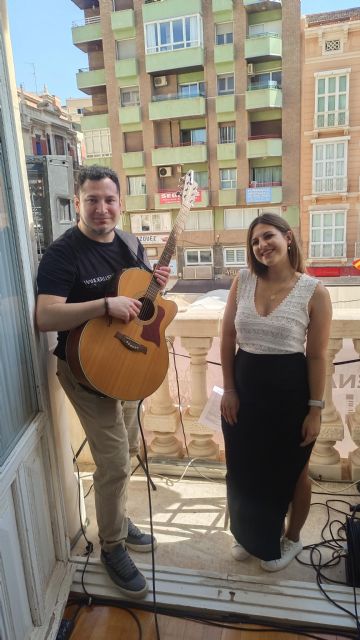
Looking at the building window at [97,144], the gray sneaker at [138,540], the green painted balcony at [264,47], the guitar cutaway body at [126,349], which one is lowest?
the gray sneaker at [138,540]

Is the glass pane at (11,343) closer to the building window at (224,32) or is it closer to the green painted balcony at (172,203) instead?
the green painted balcony at (172,203)

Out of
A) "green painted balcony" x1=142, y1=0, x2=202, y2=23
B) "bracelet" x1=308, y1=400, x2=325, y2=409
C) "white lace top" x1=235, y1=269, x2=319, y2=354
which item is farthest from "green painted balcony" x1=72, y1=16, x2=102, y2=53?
"bracelet" x1=308, y1=400, x2=325, y2=409

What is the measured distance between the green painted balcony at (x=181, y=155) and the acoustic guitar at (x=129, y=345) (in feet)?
1.97

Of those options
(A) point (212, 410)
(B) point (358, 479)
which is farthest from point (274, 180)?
(B) point (358, 479)

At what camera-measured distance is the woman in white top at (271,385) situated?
1.30 meters

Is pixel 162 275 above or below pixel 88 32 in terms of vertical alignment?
below

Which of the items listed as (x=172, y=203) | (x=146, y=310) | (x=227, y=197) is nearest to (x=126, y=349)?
(x=146, y=310)

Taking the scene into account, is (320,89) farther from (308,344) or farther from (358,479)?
(358,479)

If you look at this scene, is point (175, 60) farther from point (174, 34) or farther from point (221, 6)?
point (221, 6)

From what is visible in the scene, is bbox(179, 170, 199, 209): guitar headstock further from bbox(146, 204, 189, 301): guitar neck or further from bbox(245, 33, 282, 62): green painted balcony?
bbox(245, 33, 282, 62): green painted balcony

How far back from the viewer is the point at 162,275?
1.49 meters

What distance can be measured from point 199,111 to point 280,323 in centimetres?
125

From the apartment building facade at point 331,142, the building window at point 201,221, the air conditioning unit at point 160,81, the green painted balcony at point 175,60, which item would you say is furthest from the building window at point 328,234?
the air conditioning unit at point 160,81

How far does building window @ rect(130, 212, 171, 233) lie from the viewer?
1.95 metres
